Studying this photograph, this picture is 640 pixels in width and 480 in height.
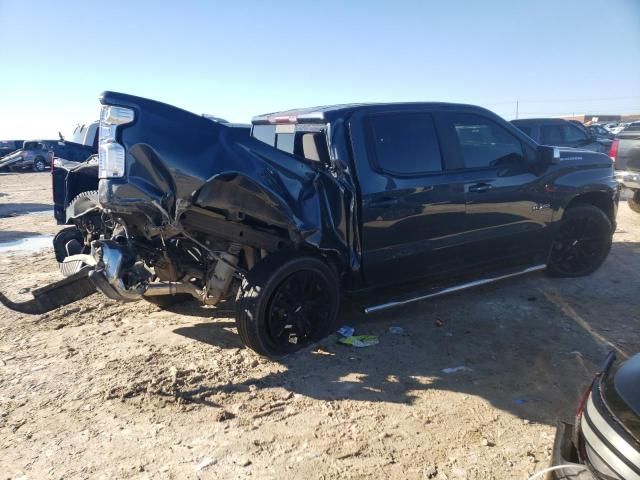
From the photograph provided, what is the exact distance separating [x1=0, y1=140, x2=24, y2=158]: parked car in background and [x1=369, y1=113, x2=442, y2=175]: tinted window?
35475mm

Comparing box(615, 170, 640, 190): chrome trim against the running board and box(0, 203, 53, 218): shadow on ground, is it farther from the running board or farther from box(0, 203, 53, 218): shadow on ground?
box(0, 203, 53, 218): shadow on ground

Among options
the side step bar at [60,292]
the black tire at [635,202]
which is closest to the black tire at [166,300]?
the side step bar at [60,292]

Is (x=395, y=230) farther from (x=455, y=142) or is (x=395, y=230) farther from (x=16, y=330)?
(x=16, y=330)

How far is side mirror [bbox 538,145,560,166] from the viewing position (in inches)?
200

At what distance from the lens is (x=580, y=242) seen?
5.78 m

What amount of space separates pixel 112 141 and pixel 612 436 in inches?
122

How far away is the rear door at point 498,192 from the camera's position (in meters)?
4.70

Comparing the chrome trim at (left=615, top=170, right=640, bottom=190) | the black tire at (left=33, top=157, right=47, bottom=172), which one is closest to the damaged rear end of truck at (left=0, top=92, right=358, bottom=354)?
the chrome trim at (left=615, top=170, right=640, bottom=190)

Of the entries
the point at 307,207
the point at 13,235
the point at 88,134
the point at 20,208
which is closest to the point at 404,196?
the point at 307,207

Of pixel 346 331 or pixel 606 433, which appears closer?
pixel 606 433

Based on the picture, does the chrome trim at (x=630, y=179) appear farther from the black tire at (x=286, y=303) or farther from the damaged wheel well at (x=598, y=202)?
the black tire at (x=286, y=303)

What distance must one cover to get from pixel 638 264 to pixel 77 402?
21.5 feet

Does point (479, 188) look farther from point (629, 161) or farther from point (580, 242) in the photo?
point (629, 161)

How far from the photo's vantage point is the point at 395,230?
4289mm
